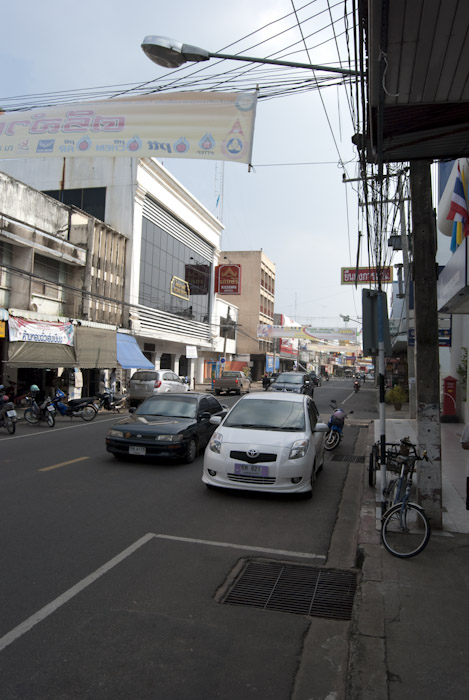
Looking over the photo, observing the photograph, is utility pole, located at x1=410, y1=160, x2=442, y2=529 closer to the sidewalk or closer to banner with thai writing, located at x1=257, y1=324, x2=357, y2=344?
the sidewalk

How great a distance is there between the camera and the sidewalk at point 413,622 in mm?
2969

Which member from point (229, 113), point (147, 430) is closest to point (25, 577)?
point (147, 430)

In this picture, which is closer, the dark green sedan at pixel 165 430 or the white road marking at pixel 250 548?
the white road marking at pixel 250 548

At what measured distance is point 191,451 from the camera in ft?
34.5

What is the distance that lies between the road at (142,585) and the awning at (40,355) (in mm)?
11232

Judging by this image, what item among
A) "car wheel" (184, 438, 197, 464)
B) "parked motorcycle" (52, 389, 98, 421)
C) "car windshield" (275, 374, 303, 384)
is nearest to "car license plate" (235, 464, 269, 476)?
"car wheel" (184, 438, 197, 464)

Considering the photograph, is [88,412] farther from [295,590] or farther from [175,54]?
[295,590]

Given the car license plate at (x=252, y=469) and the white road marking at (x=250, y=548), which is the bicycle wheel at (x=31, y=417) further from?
the white road marking at (x=250, y=548)

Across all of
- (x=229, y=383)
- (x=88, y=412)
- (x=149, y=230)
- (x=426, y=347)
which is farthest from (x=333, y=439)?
(x=149, y=230)

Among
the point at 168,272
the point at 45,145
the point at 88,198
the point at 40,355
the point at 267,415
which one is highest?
the point at 88,198

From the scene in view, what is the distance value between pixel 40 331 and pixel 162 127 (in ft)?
49.8

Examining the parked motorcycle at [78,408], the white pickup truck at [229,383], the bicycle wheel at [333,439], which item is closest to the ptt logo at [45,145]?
the bicycle wheel at [333,439]

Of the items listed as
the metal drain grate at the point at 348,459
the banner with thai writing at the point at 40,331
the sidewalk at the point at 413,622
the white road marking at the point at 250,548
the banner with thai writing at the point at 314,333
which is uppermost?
the banner with thai writing at the point at 314,333

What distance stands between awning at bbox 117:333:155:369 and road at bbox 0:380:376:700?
18091mm
